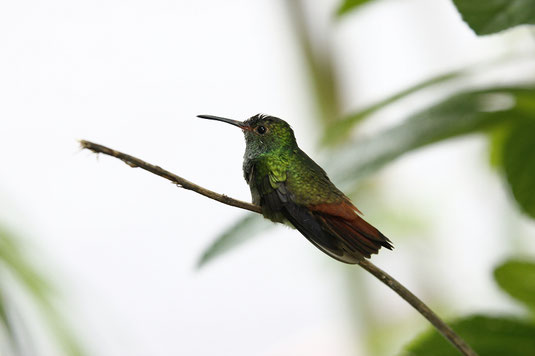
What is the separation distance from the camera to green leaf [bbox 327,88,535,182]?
31.5 inches

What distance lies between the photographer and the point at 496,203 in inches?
72.9

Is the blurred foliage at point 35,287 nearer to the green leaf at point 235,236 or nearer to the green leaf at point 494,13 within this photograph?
the green leaf at point 235,236

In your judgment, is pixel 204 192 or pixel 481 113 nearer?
pixel 204 192

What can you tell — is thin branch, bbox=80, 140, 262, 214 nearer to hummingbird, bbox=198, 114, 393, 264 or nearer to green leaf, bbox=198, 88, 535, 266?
hummingbird, bbox=198, 114, 393, 264

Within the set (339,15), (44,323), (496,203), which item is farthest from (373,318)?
(44,323)

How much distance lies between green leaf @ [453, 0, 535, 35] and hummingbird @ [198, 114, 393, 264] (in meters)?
0.20

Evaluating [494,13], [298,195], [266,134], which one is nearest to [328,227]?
[298,195]

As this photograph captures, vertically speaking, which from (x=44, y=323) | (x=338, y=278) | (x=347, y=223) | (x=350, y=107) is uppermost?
(x=350, y=107)

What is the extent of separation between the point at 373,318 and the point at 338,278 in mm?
177

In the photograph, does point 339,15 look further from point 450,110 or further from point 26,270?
point 26,270

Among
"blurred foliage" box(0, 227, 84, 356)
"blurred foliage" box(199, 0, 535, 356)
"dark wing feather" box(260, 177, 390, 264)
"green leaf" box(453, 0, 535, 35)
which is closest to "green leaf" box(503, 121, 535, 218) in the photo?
"blurred foliage" box(199, 0, 535, 356)

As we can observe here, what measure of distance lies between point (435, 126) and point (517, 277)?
0.23 m

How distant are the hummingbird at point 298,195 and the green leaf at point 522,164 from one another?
33 cm

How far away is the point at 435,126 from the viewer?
0.81 m
